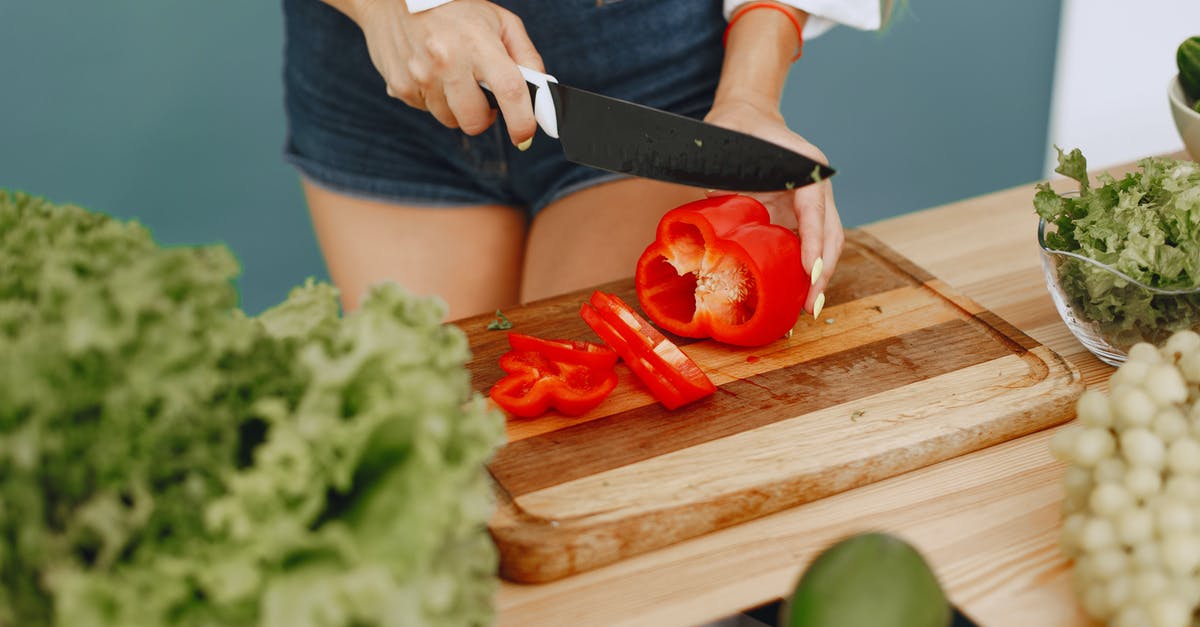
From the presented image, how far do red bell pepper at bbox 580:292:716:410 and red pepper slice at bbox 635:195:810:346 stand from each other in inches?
3.8

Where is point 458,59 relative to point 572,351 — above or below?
above

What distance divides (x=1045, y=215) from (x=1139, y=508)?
0.54 m

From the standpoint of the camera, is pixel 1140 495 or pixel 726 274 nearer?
pixel 1140 495

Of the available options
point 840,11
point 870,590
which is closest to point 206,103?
point 840,11

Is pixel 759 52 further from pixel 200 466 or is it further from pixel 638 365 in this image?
pixel 200 466

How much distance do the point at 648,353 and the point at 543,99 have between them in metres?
0.38

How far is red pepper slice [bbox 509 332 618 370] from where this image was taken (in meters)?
1.28

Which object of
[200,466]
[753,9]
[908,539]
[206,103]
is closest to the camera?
[200,466]

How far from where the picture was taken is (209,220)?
2812 mm

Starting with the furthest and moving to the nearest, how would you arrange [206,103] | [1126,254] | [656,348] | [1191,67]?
1. [206,103]
2. [1191,67]
3. [656,348]
4. [1126,254]

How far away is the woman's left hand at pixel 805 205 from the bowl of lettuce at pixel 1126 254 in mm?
274

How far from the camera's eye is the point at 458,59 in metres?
1.35

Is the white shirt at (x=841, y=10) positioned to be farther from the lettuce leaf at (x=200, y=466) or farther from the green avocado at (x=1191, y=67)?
the lettuce leaf at (x=200, y=466)

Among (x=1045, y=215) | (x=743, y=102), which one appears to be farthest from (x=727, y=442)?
(x=743, y=102)
